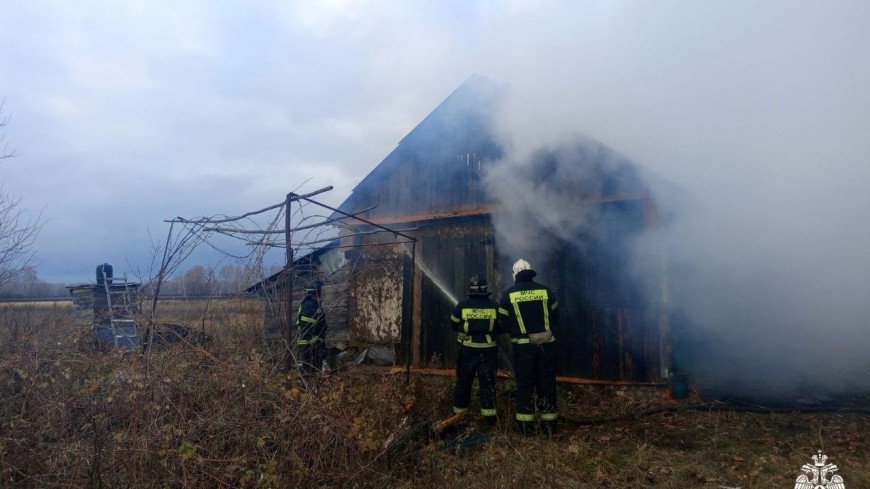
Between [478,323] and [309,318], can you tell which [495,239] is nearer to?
[478,323]

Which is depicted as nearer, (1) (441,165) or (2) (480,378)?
(2) (480,378)

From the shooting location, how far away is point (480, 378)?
645cm

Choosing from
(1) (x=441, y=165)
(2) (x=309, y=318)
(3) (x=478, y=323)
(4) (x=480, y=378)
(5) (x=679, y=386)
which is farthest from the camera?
(1) (x=441, y=165)

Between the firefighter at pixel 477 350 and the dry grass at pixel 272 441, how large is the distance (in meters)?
0.75

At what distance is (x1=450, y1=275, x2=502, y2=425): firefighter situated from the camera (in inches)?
254

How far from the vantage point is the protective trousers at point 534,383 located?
6.02 metres

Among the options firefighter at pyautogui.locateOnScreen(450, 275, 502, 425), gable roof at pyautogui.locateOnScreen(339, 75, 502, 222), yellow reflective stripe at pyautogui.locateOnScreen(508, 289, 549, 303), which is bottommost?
firefighter at pyautogui.locateOnScreen(450, 275, 502, 425)

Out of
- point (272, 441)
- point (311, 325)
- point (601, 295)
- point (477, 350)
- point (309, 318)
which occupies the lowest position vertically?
point (272, 441)

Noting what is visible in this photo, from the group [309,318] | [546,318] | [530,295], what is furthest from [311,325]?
[546,318]

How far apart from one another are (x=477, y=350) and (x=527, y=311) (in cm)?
89

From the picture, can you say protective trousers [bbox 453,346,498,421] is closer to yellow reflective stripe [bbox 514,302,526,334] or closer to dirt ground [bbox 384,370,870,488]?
dirt ground [bbox 384,370,870,488]
